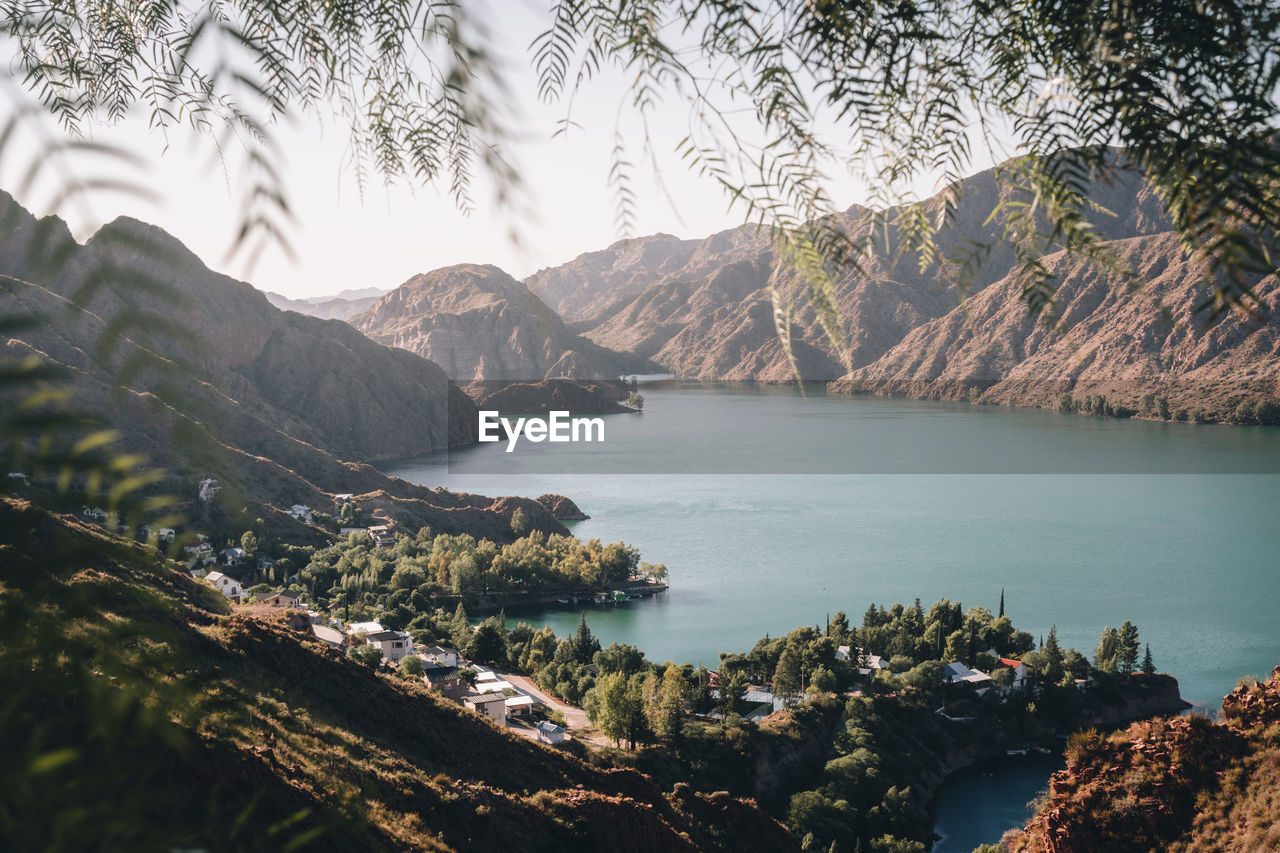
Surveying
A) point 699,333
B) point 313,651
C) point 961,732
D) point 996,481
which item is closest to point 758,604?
point 961,732

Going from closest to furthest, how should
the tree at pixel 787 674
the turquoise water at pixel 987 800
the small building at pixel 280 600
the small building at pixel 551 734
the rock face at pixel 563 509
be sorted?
1. the small building at pixel 551 734
2. the turquoise water at pixel 987 800
3. the tree at pixel 787 674
4. the small building at pixel 280 600
5. the rock face at pixel 563 509

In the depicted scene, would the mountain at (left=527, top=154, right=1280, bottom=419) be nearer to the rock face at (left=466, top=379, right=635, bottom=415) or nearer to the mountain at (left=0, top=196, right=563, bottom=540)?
the rock face at (left=466, top=379, right=635, bottom=415)

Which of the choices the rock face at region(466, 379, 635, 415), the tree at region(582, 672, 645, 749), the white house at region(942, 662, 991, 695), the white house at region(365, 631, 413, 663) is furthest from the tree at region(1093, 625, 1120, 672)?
the rock face at region(466, 379, 635, 415)

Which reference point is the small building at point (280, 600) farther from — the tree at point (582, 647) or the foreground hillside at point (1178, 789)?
the foreground hillside at point (1178, 789)

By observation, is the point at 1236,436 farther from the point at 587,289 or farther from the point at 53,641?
the point at 587,289

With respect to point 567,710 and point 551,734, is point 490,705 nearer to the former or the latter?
point 551,734

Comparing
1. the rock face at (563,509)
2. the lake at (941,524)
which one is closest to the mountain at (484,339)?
the lake at (941,524)

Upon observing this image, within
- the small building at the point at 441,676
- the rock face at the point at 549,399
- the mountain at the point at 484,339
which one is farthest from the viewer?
the mountain at the point at 484,339

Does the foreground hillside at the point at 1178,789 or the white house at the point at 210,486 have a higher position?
the white house at the point at 210,486
